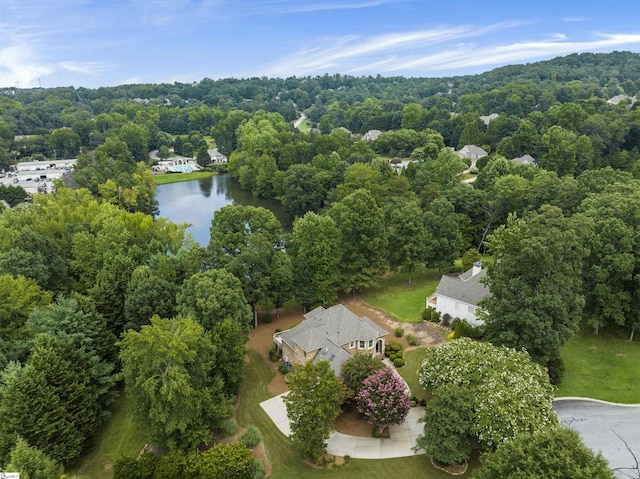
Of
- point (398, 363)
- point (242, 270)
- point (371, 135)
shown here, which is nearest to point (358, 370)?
point (398, 363)

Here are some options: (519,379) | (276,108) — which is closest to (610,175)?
(519,379)

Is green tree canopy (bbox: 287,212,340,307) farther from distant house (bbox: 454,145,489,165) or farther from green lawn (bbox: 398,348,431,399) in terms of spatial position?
distant house (bbox: 454,145,489,165)

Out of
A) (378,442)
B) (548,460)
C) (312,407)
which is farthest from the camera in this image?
(378,442)

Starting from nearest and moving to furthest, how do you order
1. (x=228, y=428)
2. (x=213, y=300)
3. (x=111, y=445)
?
(x=228, y=428), (x=111, y=445), (x=213, y=300)

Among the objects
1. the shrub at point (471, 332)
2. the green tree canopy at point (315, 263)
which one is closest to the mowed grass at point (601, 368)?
the shrub at point (471, 332)

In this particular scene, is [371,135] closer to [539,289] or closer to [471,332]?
[471,332]

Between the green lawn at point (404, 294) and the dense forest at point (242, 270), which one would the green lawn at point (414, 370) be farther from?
the dense forest at point (242, 270)
